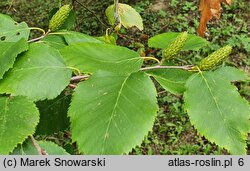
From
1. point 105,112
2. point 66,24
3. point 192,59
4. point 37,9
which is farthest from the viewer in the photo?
point 37,9

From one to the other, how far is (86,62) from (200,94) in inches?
10.5

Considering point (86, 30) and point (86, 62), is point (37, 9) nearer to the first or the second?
point (86, 30)

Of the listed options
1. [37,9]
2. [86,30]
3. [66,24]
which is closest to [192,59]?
[86,30]

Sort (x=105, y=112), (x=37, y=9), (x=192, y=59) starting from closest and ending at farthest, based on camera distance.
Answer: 1. (x=105, y=112)
2. (x=192, y=59)
3. (x=37, y=9)

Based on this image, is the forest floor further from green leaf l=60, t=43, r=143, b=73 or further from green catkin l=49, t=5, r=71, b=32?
green leaf l=60, t=43, r=143, b=73

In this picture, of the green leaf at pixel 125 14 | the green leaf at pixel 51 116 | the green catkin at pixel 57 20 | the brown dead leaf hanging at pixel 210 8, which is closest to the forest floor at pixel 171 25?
the green leaf at pixel 125 14

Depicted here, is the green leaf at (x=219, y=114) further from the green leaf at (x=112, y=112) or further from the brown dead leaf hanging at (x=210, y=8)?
the brown dead leaf hanging at (x=210, y=8)

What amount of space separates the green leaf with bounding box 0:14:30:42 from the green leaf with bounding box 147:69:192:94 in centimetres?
39

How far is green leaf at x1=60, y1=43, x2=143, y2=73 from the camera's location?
891 millimetres

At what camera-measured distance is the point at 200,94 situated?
34.6 inches

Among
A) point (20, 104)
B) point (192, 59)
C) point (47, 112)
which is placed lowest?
point (192, 59)

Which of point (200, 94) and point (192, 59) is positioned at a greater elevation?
point (200, 94)

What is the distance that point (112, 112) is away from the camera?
0.82 metres

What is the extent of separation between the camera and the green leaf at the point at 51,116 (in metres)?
1.16
